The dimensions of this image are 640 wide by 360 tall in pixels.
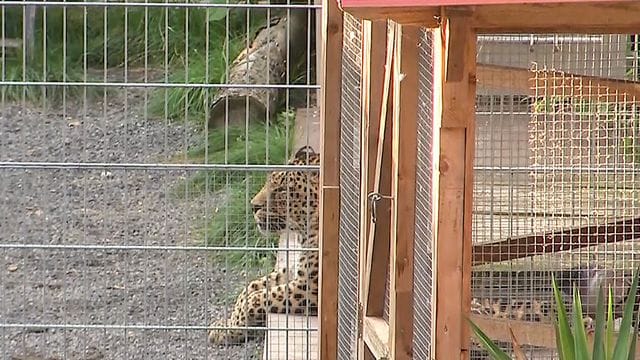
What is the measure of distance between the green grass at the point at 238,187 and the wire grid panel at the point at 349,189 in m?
0.56

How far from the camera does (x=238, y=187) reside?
6.07 m

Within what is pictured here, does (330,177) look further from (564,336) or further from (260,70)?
(260,70)

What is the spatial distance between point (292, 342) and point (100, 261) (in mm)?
1370

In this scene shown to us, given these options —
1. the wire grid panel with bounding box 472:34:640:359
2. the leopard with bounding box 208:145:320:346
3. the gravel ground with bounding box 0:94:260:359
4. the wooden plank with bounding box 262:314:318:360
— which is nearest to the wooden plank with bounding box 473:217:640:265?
the wire grid panel with bounding box 472:34:640:359

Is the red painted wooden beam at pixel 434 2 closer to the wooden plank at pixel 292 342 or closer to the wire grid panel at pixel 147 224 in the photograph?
the wire grid panel at pixel 147 224

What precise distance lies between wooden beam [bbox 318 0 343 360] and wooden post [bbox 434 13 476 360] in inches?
66.1

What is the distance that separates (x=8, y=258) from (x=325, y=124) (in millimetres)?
2140

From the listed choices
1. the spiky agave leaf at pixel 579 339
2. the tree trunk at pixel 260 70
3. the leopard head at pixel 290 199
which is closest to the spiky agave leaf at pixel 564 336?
the spiky agave leaf at pixel 579 339

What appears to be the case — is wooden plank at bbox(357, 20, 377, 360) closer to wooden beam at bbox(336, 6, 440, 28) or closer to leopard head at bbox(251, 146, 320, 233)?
wooden beam at bbox(336, 6, 440, 28)

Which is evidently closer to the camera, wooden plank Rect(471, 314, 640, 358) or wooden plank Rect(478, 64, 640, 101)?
wooden plank Rect(478, 64, 640, 101)

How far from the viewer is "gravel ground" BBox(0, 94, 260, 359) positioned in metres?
5.23

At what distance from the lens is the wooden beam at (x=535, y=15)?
7.95ft

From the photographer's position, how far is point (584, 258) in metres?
3.67

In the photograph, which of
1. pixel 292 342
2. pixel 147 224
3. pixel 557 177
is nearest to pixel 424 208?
pixel 557 177
